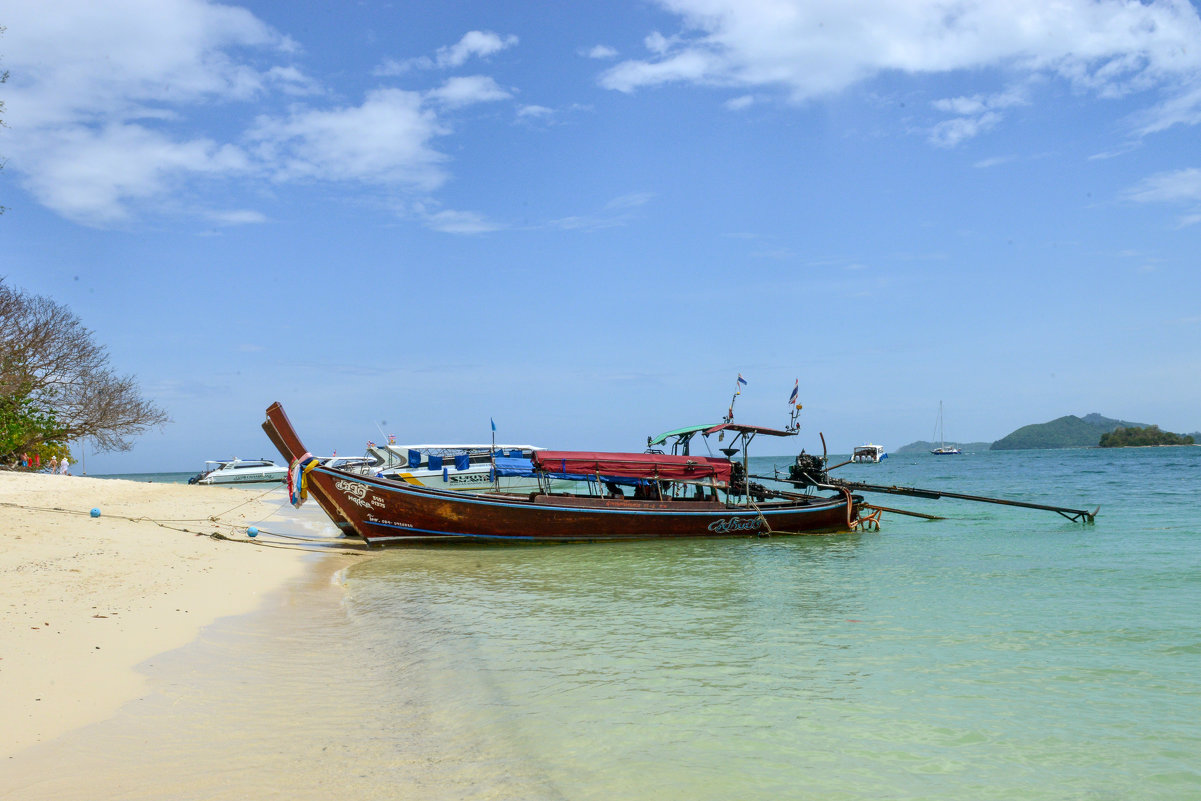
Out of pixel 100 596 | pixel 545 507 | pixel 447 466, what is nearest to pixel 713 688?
pixel 100 596

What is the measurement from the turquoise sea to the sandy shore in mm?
482

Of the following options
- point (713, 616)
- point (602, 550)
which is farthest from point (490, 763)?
point (602, 550)

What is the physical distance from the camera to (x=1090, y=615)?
9.48 m

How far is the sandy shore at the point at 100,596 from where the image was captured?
18.0 ft

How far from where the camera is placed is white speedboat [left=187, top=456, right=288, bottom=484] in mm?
46250

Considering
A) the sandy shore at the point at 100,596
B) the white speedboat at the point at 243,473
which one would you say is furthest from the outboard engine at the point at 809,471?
the white speedboat at the point at 243,473

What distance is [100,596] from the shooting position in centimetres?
855

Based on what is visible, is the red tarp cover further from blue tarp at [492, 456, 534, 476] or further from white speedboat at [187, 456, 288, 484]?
white speedboat at [187, 456, 288, 484]

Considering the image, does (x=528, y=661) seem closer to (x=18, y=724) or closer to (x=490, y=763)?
(x=490, y=763)

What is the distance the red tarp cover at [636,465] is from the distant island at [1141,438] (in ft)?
408

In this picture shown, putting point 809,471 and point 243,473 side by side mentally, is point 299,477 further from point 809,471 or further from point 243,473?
point 243,473

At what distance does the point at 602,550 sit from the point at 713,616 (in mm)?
7131

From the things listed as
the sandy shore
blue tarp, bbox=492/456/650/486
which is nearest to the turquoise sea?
the sandy shore

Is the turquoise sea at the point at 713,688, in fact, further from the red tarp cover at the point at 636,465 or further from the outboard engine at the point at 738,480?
the outboard engine at the point at 738,480
